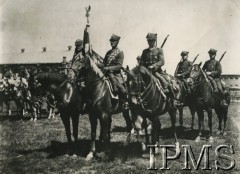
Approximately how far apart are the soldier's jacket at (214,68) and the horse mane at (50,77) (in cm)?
648

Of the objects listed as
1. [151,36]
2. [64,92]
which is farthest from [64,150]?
[151,36]

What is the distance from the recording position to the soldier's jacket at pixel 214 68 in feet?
44.8

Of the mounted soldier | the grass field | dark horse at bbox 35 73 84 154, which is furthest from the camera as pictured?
the mounted soldier

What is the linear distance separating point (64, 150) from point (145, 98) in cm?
324

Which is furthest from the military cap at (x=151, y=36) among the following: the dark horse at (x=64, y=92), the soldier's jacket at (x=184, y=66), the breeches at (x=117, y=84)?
the soldier's jacket at (x=184, y=66)

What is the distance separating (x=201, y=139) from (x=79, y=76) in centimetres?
563

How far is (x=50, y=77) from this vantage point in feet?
31.7

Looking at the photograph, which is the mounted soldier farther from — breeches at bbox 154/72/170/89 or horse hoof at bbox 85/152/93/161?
horse hoof at bbox 85/152/93/161

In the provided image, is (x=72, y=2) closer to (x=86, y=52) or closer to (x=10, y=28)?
(x=10, y=28)

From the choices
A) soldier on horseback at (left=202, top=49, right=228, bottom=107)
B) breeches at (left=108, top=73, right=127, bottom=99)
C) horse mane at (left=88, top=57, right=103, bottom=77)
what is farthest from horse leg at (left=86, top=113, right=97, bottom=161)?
soldier on horseback at (left=202, top=49, right=228, bottom=107)

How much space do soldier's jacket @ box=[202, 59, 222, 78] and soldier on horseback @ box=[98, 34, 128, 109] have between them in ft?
15.7

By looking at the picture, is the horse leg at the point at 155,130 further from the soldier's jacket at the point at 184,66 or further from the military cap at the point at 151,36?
the soldier's jacket at the point at 184,66

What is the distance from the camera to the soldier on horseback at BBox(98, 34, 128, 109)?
33.0 feet

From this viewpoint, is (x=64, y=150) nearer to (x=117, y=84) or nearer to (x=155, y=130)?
(x=117, y=84)
